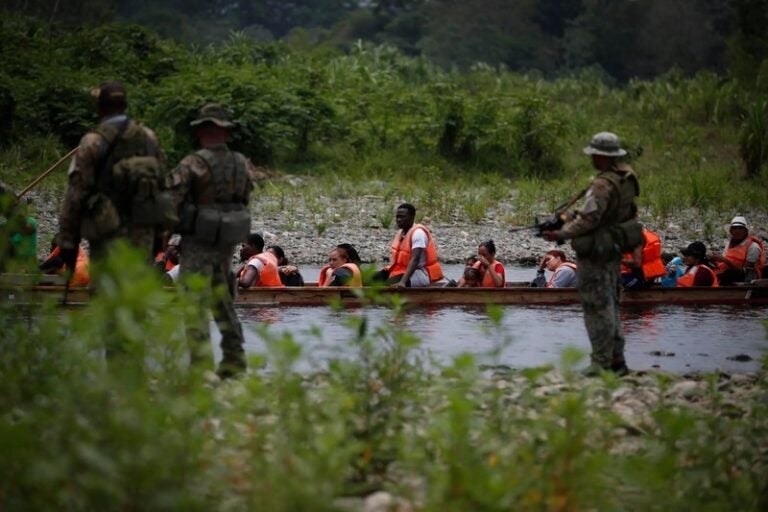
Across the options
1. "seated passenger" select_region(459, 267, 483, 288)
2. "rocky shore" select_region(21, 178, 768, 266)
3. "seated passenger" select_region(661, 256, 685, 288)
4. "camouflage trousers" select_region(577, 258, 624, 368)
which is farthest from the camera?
"rocky shore" select_region(21, 178, 768, 266)

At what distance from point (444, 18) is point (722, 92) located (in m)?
24.2

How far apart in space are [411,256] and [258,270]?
167 centimetres

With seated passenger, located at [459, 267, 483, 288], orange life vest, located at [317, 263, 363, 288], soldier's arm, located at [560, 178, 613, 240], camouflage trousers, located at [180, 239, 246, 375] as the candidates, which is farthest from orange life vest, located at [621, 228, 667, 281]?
camouflage trousers, located at [180, 239, 246, 375]

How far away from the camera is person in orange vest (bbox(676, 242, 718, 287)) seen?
17000mm

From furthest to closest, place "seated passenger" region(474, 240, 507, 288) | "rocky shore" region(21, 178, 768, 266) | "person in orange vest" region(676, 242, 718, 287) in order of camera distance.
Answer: "rocky shore" region(21, 178, 768, 266), "person in orange vest" region(676, 242, 718, 287), "seated passenger" region(474, 240, 507, 288)

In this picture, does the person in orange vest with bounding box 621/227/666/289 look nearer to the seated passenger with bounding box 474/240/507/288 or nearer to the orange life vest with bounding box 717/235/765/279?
the orange life vest with bounding box 717/235/765/279

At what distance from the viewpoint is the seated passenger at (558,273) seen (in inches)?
662

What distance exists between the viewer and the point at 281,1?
72062 millimetres

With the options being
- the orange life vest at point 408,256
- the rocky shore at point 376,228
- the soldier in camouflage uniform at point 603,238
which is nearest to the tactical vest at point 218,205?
the soldier in camouflage uniform at point 603,238

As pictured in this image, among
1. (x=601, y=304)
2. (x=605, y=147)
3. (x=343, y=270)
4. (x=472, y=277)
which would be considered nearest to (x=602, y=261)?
(x=601, y=304)

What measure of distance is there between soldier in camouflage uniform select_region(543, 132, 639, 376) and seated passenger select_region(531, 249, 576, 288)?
5.73 m

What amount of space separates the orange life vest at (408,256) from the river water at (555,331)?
50 cm

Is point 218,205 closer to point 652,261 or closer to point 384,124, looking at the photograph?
point 652,261

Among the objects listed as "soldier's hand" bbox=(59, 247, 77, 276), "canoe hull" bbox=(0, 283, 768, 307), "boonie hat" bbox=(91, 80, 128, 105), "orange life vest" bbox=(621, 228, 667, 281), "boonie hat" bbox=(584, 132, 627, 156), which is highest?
"boonie hat" bbox=(91, 80, 128, 105)
